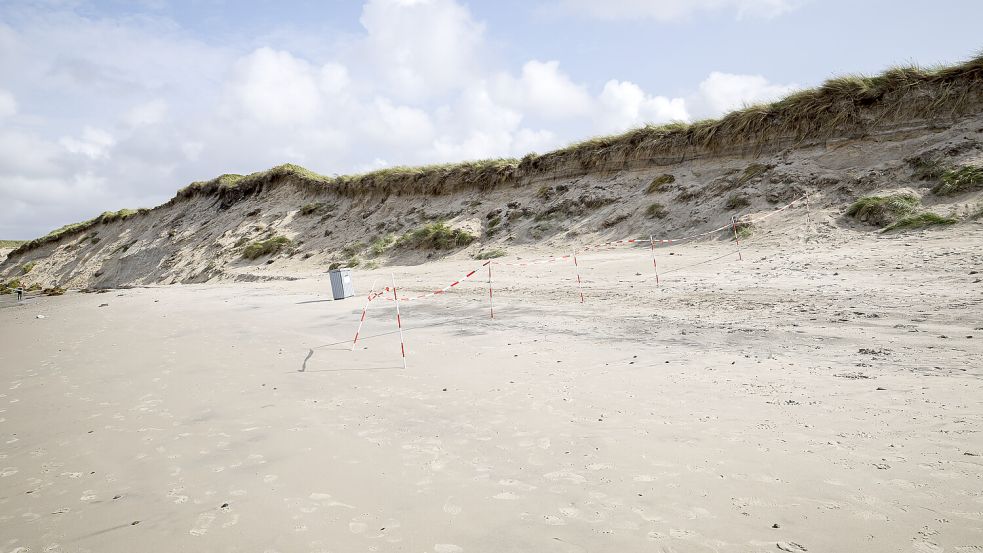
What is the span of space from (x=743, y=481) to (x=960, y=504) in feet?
3.36

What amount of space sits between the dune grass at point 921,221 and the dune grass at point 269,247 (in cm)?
2425

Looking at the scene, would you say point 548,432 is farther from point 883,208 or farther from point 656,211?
point 656,211

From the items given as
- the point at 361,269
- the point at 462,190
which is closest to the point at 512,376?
the point at 361,269

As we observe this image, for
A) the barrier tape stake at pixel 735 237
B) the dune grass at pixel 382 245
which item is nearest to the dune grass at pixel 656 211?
the barrier tape stake at pixel 735 237

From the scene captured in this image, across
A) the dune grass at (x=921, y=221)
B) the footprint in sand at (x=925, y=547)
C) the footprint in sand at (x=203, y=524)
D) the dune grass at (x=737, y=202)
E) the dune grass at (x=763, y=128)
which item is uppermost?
the dune grass at (x=763, y=128)

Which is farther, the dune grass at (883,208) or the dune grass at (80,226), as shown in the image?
the dune grass at (80,226)

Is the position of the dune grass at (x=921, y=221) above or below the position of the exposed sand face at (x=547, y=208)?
below

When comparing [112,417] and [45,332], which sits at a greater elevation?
[45,332]

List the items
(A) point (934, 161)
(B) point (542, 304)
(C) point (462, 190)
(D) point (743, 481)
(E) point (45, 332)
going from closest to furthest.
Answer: (D) point (743, 481)
(B) point (542, 304)
(E) point (45, 332)
(A) point (934, 161)
(C) point (462, 190)

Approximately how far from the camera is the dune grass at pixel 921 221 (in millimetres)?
10734

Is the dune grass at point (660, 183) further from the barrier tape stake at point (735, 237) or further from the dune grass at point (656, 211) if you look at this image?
the barrier tape stake at point (735, 237)

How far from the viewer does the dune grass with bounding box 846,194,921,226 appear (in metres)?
11.7

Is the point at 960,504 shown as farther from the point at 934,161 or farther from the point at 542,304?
the point at 934,161

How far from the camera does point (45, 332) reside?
11922 mm
